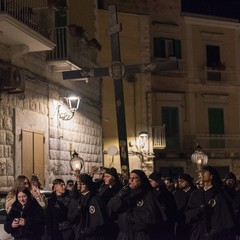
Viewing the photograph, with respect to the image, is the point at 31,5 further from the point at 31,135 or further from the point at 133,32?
the point at 133,32

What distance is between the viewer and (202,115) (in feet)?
92.2

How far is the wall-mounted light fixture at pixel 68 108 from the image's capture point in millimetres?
16344

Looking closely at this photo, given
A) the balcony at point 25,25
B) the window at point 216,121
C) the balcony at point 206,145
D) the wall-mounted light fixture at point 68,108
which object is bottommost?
the balcony at point 206,145

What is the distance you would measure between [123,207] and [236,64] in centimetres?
2142

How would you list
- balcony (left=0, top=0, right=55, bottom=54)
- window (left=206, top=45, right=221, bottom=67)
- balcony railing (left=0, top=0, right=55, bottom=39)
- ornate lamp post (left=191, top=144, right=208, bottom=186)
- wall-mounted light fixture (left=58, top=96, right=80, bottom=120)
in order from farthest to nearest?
window (left=206, top=45, right=221, bottom=67), wall-mounted light fixture (left=58, top=96, right=80, bottom=120), balcony railing (left=0, top=0, right=55, bottom=39), balcony (left=0, top=0, right=55, bottom=54), ornate lamp post (left=191, top=144, right=208, bottom=186)

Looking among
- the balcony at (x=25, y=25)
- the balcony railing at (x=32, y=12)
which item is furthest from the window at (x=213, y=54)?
the balcony at (x=25, y=25)

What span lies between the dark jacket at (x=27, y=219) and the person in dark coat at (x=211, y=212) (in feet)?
7.58

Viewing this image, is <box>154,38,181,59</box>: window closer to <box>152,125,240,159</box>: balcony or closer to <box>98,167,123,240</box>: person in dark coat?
<box>152,125,240,159</box>: balcony

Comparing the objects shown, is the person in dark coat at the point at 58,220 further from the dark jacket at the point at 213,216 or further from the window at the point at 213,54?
the window at the point at 213,54

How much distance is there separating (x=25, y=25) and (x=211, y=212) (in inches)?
243

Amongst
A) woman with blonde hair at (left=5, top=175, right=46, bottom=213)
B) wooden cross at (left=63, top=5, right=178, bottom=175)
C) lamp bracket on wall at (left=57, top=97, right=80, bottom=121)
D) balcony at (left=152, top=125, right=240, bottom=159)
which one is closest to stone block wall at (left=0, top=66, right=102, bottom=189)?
lamp bracket on wall at (left=57, top=97, right=80, bottom=121)

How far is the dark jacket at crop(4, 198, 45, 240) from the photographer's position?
8328 mm

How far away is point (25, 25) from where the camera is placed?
13008 mm

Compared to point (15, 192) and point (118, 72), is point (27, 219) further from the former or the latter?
point (118, 72)
